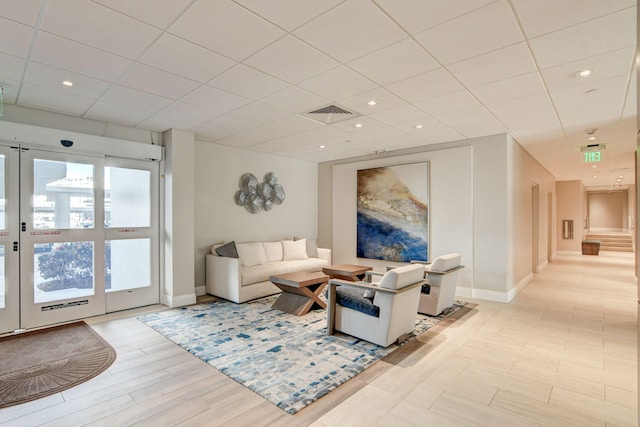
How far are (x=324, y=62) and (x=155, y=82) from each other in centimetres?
179

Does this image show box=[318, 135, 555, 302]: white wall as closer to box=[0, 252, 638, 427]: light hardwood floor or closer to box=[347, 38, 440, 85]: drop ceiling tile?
box=[0, 252, 638, 427]: light hardwood floor

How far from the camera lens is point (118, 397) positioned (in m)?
2.61

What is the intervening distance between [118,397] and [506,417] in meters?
2.99

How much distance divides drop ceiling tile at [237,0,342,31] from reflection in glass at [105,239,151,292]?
4.23 m

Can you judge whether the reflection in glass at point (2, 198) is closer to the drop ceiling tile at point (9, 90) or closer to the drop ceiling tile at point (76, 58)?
the drop ceiling tile at point (9, 90)

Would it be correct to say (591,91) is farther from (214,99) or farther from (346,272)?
(214,99)

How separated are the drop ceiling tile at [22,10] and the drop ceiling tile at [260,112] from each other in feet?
6.82

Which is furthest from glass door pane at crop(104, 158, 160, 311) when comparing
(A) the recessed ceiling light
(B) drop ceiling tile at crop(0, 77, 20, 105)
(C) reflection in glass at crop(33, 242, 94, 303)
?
(A) the recessed ceiling light

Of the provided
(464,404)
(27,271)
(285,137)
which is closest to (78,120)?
(27,271)

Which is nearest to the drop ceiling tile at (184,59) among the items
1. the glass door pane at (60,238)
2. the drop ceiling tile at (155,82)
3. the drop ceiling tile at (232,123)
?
the drop ceiling tile at (155,82)

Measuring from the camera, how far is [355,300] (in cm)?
369

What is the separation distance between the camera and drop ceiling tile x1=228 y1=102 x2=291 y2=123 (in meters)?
4.06

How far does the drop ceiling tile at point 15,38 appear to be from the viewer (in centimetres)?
232

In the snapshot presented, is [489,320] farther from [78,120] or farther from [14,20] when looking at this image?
[78,120]
